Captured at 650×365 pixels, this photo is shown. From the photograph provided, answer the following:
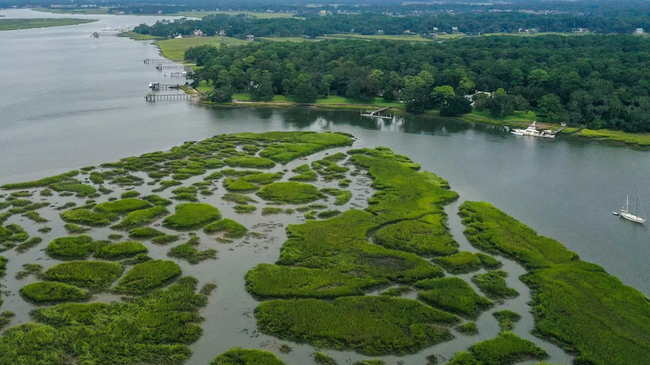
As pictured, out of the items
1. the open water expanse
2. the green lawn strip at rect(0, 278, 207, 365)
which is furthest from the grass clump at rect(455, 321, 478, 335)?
the green lawn strip at rect(0, 278, 207, 365)

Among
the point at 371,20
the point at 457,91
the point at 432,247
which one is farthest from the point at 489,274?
the point at 371,20

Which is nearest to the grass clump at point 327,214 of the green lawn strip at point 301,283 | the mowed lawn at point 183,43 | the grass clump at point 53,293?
the green lawn strip at point 301,283

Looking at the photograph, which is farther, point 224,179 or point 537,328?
point 224,179

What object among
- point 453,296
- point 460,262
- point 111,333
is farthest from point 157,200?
point 453,296

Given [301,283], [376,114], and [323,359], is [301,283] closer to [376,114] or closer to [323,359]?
[323,359]

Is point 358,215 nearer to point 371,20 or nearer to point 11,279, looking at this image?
point 11,279

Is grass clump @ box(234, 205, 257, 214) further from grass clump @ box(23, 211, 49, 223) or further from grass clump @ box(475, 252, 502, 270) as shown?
grass clump @ box(475, 252, 502, 270)
